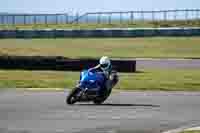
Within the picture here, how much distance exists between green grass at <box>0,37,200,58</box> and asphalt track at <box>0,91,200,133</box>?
26.3 meters

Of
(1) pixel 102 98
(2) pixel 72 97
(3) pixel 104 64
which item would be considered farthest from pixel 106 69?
(2) pixel 72 97

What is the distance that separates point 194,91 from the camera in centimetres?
2327

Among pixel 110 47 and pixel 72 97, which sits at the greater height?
pixel 72 97

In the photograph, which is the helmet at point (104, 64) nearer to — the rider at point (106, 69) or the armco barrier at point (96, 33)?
the rider at point (106, 69)

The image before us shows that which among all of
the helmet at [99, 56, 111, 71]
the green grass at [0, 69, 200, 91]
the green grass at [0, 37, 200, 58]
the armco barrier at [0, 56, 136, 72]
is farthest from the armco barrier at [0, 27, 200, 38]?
the helmet at [99, 56, 111, 71]

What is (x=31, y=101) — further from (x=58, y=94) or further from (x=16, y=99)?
(x=58, y=94)

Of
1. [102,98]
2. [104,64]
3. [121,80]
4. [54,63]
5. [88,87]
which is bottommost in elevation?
[121,80]

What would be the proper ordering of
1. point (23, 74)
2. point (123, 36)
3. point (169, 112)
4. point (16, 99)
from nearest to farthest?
point (169, 112) → point (16, 99) → point (23, 74) → point (123, 36)

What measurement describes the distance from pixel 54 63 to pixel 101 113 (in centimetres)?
1486

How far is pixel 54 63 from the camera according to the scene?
31625 millimetres

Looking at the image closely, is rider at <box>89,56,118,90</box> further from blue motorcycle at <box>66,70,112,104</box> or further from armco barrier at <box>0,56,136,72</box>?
armco barrier at <box>0,56,136,72</box>

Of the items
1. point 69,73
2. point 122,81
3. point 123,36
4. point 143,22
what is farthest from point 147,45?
point 122,81

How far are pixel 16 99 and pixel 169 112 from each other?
5.13 meters

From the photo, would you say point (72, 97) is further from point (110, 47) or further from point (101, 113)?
point (110, 47)
